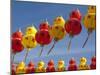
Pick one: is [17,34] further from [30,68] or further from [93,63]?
[93,63]

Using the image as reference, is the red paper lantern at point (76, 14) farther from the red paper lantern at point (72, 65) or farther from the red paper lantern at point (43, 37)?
the red paper lantern at point (72, 65)

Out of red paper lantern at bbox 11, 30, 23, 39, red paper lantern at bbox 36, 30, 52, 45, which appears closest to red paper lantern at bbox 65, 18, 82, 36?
red paper lantern at bbox 36, 30, 52, 45

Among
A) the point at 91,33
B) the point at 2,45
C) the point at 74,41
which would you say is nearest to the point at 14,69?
the point at 2,45

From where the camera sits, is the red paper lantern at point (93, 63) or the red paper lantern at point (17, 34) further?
the red paper lantern at point (93, 63)

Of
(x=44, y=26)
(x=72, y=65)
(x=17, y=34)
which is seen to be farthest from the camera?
(x=72, y=65)

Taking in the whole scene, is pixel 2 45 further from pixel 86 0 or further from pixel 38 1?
pixel 86 0

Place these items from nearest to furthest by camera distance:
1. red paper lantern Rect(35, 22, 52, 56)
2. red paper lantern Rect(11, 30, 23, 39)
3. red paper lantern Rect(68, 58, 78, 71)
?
red paper lantern Rect(11, 30, 23, 39)
red paper lantern Rect(35, 22, 52, 56)
red paper lantern Rect(68, 58, 78, 71)

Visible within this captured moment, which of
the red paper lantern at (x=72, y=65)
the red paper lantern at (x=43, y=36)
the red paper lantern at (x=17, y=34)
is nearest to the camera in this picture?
the red paper lantern at (x=17, y=34)

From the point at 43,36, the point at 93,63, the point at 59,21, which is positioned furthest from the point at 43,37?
the point at 93,63

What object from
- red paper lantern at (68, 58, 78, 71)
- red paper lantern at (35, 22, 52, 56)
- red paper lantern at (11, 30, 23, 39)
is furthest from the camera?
red paper lantern at (68, 58, 78, 71)

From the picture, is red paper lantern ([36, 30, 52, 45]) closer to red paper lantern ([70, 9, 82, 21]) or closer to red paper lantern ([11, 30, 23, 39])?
red paper lantern ([11, 30, 23, 39])

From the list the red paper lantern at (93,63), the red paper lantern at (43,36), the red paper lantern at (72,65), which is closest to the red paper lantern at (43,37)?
the red paper lantern at (43,36)

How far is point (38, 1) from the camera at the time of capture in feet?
7.49

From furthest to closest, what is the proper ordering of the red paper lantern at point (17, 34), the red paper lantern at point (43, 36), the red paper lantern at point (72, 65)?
1. the red paper lantern at point (72, 65)
2. the red paper lantern at point (43, 36)
3. the red paper lantern at point (17, 34)
